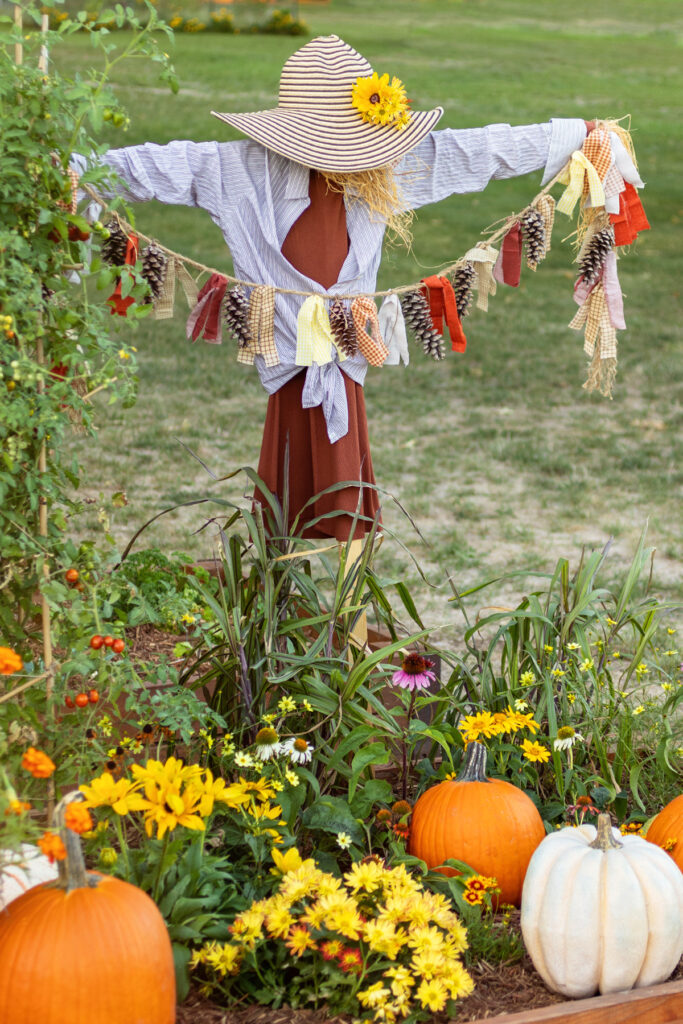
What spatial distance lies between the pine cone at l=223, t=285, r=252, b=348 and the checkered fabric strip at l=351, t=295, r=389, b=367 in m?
0.29

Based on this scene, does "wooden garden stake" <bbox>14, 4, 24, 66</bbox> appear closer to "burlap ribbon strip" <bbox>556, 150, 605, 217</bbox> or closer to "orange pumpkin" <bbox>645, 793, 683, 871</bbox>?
"burlap ribbon strip" <bbox>556, 150, 605, 217</bbox>

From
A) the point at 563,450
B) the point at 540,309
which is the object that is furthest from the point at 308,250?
the point at 540,309

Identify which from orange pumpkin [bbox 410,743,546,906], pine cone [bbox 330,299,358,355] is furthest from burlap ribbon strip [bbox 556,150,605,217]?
orange pumpkin [bbox 410,743,546,906]

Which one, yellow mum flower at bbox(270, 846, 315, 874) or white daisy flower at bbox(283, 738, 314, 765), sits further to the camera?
white daisy flower at bbox(283, 738, 314, 765)

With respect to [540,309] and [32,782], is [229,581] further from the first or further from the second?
[540,309]

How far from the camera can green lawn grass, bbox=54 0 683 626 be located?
18.0 ft

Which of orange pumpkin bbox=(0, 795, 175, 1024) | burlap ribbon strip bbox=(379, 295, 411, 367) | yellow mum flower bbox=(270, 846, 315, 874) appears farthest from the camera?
burlap ribbon strip bbox=(379, 295, 411, 367)

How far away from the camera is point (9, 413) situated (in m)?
2.12

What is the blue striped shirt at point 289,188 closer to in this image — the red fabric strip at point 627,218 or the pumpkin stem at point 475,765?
the red fabric strip at point 627,218

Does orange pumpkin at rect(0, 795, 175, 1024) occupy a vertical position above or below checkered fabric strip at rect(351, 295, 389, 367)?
below

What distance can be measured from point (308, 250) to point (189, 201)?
350 millimetres

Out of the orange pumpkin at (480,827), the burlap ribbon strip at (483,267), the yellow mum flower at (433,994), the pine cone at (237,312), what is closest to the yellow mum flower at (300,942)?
the yellow mum flower at (433,994)

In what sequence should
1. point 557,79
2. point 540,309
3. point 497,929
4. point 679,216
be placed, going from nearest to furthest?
1. point 497,929
2. point 540,309
3. point 679,216
4. point 557,79

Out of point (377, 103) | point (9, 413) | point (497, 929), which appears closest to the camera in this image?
point (9, 413)
